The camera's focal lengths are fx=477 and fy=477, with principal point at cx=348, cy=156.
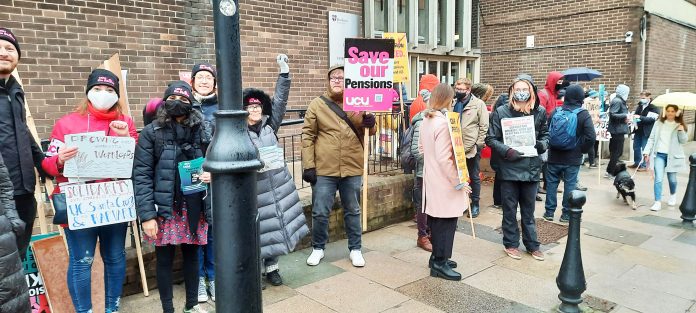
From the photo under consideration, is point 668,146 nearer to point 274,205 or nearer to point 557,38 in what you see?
point 274,205

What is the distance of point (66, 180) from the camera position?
321 centimetres

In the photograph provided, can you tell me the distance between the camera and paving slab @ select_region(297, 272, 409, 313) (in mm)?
3848

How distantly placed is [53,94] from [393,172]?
177 inches

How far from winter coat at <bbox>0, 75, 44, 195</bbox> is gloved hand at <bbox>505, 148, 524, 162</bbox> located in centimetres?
403

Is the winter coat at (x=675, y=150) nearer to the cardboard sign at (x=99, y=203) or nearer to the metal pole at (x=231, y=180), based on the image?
the metal pole at (x=231, y=180)

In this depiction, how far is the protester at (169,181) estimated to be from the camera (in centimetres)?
314

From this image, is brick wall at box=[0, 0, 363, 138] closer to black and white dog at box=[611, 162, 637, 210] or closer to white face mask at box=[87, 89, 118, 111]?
white face mask at box=[87, 89, 118, 111]

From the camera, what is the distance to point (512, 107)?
16.3ft

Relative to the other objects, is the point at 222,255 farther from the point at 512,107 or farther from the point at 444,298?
the point at 512,107

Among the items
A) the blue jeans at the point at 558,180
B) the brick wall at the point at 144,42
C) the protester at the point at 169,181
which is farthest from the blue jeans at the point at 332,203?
the brick wall at the point at 144,42

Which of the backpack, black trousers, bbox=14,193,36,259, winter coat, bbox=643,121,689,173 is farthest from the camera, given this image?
winter coat, bbox=643,121,689,173

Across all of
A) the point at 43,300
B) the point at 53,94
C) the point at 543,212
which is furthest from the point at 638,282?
the point at 53,94

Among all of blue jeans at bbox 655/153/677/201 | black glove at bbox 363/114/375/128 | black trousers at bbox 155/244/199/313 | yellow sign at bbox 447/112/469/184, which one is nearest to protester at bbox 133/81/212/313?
black trousers at bbox 155/244/199/313

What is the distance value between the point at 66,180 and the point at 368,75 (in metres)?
2.73
